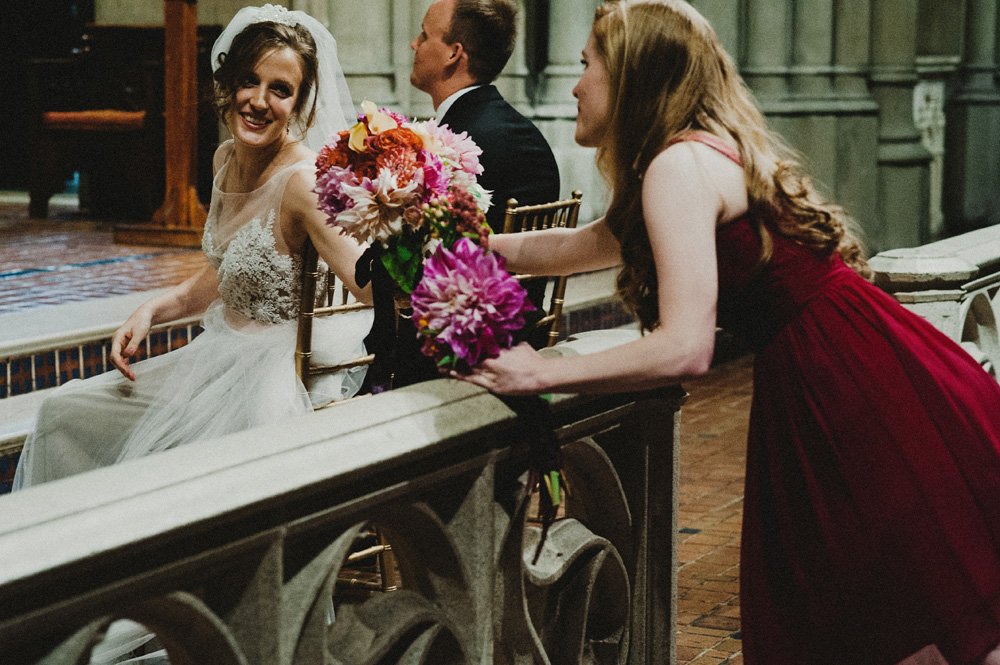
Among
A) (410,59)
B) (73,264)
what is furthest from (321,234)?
(73,264)

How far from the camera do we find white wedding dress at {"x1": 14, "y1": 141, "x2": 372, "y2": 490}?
2.88m

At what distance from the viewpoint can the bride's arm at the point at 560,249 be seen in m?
2.25

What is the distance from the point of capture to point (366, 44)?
7.41 m

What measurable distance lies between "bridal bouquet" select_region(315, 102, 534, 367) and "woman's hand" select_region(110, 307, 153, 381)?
116 cm

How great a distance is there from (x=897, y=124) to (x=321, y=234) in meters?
9.05

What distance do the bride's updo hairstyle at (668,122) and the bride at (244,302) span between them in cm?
111

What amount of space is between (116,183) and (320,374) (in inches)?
346

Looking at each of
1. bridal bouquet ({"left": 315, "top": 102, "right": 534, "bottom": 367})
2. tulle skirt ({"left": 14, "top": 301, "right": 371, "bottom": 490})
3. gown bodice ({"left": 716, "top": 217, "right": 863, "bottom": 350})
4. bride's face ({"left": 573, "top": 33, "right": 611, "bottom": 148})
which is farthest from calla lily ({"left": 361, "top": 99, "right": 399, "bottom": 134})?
tulle skirt ({"left": 14, "top": 301, "right": 371, "bottom": 490})

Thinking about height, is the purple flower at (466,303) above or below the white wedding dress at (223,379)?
above

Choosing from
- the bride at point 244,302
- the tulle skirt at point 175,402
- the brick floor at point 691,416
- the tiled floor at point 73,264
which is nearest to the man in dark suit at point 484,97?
the bride at point 244,302

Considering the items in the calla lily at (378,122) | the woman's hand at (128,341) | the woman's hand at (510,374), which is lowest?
the woman's hand at (128,341)

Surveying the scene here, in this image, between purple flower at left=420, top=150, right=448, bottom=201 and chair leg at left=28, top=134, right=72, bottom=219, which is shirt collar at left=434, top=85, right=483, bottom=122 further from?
chair leg at left=28, top=134, right=72, bottom=219

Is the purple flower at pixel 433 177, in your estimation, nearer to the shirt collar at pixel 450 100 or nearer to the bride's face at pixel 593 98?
the bride's face at pixel 593 98

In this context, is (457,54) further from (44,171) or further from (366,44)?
(44,171)
